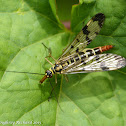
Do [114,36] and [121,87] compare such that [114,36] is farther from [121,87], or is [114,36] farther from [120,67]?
[121,87]

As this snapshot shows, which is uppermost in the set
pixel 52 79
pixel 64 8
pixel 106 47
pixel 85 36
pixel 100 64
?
pixel 64 8

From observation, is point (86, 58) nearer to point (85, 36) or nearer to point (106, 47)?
point (85, 36)

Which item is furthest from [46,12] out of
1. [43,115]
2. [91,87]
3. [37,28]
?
[43,115]

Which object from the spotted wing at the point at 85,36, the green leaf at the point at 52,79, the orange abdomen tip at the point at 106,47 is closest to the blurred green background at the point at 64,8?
the green leaf at the point at 52,79

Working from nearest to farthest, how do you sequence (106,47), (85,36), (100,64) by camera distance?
(106,47), (100,64), (85,36)

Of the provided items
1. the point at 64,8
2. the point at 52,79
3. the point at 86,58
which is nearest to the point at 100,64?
the point at 86,58

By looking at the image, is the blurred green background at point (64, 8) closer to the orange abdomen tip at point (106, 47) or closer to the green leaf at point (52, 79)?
the green leaf at point (52, 79)

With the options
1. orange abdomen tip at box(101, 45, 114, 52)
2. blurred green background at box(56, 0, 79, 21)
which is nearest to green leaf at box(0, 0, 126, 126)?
orange abdomen tip at box(101, 45, 114, 52)

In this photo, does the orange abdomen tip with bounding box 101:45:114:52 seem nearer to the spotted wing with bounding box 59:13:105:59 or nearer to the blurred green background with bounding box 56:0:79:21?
the spotted wing with bounding box 59:13:105:59

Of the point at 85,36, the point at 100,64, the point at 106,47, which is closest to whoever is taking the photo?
the point at 106,47
